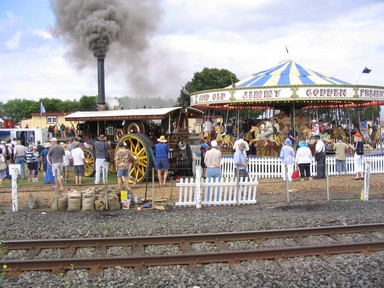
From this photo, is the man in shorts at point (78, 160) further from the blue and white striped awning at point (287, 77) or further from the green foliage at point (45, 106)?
the green foliage at point (45, 106)

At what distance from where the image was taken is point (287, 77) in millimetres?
18047

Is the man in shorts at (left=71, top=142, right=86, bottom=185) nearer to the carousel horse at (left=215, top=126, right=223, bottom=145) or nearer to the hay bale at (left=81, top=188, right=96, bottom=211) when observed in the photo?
the hay bale at (left=81, top=188, right=96, bottom=211)

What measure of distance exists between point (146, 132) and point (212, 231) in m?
7.78

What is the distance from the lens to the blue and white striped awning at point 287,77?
17.3 meters

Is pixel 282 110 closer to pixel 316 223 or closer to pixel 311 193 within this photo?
pixel 311 193

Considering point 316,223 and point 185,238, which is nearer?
point 185,238

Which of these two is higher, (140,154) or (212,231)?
(140,154)

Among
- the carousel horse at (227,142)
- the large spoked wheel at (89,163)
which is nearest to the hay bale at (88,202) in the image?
the large spoked wheel at (89,163)

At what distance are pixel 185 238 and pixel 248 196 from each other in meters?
3.88

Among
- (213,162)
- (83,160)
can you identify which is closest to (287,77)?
(213,162)

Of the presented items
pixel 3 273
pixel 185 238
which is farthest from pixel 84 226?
pixel 3 273

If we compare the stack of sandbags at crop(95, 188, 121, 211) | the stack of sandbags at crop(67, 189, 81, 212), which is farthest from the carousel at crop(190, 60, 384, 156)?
the stack of sandbags at crop(67, 189, 81, 212)

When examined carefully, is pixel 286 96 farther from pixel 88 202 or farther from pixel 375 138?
pixel 88 202

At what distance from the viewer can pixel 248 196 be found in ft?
36.5
